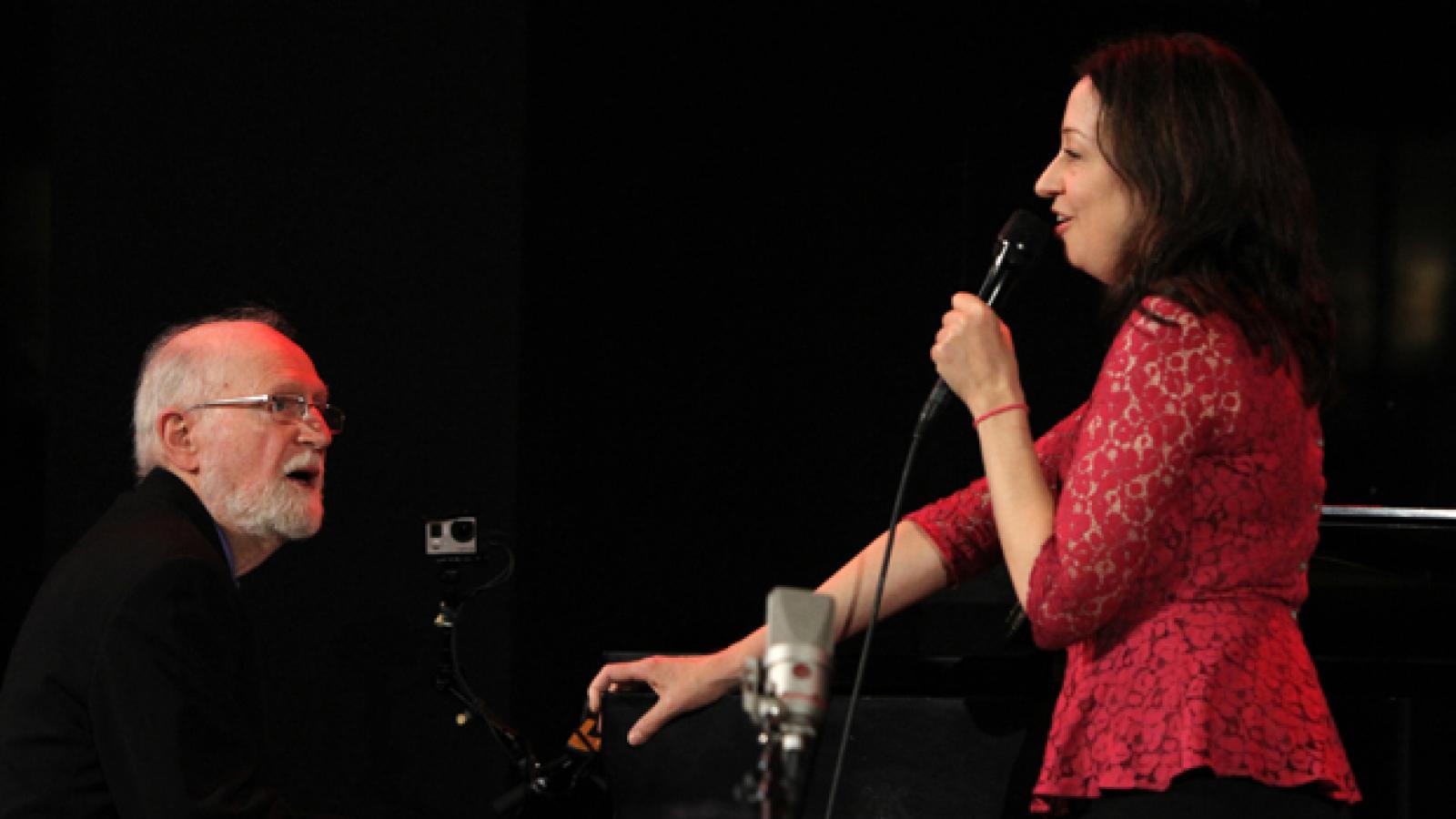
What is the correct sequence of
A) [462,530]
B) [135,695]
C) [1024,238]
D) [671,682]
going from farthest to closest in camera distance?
[462,530]
[135,695]
[671,682]
[1024,238]

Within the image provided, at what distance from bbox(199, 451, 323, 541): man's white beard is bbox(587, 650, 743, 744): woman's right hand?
94cm

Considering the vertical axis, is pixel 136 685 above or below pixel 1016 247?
below

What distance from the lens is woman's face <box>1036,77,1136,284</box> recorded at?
161 cm

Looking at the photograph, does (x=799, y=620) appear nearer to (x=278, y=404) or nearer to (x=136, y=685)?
(x=136, y=685)

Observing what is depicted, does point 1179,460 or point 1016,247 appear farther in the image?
point 1016,247

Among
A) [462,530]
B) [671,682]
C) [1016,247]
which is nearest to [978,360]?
[1016,247]

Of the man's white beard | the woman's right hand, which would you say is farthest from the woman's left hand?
the man's white beard

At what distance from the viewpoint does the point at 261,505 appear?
251cm

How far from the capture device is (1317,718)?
57.4 inches

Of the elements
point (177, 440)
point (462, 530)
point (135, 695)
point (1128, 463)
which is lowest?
point (462, 530)

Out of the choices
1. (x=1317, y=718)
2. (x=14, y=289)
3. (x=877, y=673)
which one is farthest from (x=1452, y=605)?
(x=14, y=289)

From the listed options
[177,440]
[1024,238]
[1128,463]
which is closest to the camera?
[1128,463]

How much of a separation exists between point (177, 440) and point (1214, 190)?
5.74ft

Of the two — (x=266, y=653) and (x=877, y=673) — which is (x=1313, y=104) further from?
(x=266, y=653)
